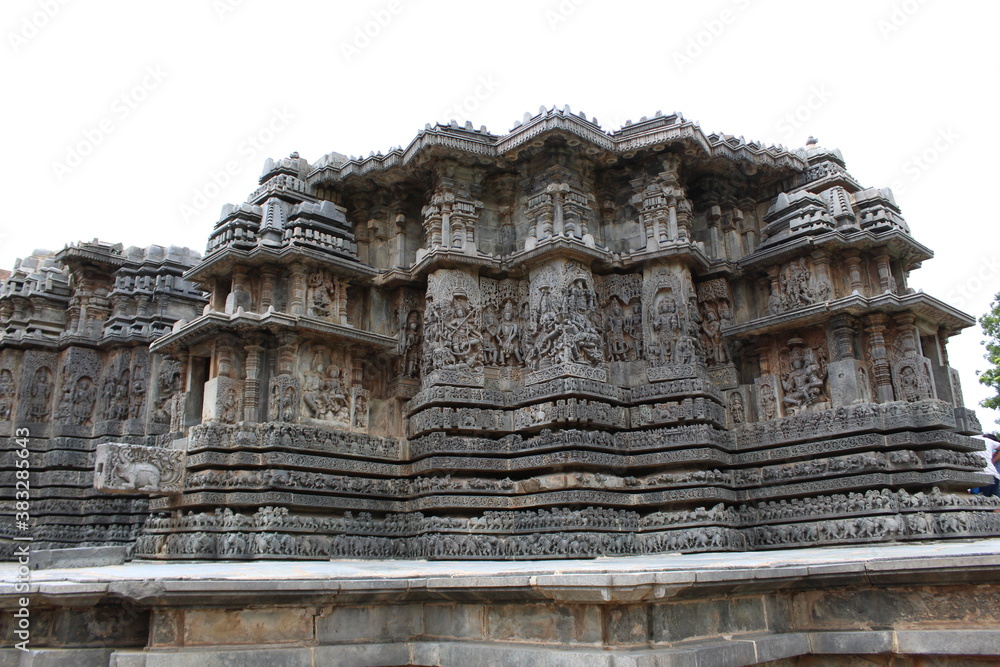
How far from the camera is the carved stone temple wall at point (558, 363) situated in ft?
→ 43.1

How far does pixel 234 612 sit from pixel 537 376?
911cm

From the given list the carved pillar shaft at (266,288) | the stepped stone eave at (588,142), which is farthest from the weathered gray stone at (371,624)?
the stepped stone eave at (588,142)

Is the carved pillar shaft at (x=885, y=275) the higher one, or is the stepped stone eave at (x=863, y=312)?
the carved pillar shaft at (x=885, y=275)

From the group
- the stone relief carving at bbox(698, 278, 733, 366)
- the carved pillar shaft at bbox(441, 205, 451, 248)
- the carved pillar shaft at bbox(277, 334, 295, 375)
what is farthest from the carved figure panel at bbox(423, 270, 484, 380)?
the stone relief carving at bbox(698, 278, 733, 366)

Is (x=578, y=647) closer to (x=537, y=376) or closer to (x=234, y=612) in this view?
(x=234, y=612)

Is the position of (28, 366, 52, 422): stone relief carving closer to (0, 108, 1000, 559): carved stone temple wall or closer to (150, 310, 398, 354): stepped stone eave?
(0, 108, 1000, 559): carved stone temple wall

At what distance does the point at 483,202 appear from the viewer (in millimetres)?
16328

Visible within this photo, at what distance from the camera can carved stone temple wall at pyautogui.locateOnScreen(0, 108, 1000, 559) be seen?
43.1ft

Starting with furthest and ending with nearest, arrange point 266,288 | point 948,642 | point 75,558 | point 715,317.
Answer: point 715,317 → point 266,288 → point 75,558 → point 948,642

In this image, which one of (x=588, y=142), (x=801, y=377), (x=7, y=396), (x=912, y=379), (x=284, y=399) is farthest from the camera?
(x=7, y=396)

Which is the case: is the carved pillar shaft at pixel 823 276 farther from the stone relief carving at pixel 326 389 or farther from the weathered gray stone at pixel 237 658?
the weathered gray stone at pixel 237 658

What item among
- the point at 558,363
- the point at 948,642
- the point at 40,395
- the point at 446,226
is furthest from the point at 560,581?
the point at 40,395

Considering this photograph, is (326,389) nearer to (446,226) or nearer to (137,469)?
(137,469)

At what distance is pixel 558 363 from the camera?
1435 cm
